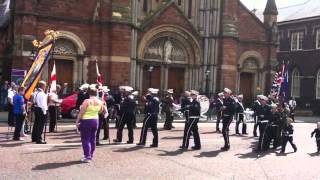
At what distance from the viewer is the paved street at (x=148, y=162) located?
9.82 metres

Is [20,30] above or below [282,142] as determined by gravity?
above

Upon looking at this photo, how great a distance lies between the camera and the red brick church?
2606 cm

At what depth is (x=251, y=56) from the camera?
33.8 meters

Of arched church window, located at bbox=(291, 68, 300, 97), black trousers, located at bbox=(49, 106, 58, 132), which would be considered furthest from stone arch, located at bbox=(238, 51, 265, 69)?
black trousers, located at bbox=(49, 106, 58, 132)

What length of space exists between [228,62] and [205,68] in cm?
160

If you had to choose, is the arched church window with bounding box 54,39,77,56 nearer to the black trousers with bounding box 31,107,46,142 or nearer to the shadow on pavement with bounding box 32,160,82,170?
the black trousers with bounding box 31,107,46,142

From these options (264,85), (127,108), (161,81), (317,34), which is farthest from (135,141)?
(317,34)

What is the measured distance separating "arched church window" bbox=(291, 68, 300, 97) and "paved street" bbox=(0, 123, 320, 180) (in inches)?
1225

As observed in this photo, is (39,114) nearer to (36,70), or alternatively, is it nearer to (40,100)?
(40,100)

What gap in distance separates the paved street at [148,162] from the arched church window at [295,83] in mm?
31112

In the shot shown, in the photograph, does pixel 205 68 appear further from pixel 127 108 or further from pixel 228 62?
pixel 127 108

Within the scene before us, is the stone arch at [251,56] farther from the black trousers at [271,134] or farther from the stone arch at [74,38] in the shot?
the black trousers at [271,134]

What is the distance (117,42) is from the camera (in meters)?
27.0

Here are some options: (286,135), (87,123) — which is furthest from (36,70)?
(286,135)
